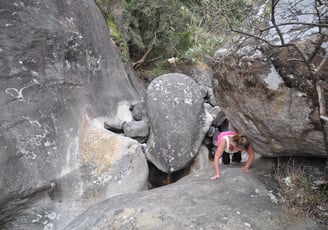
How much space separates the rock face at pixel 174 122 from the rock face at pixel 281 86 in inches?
78.7

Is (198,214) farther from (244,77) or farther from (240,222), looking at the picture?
(244,77)

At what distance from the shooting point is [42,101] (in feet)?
15.6

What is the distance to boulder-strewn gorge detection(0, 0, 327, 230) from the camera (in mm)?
3268

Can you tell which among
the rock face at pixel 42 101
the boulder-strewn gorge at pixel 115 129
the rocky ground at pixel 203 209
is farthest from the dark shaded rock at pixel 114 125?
the rocky ground at pixel 203 209

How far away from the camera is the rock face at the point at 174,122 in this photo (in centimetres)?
577

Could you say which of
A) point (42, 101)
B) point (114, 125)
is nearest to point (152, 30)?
point (114, 125)

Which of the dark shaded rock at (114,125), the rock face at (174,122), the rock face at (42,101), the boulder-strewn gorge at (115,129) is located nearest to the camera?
the boulder-strewn gorge at (115,129)

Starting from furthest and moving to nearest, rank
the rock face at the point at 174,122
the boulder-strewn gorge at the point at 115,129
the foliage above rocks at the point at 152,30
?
the foliage above rocks at the point at 152,30
the rock face at the point at 174,122
the boulder-strewn gorge at the point at 115,129

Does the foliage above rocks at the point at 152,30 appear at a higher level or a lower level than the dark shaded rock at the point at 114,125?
higher

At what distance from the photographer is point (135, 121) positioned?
655 cm

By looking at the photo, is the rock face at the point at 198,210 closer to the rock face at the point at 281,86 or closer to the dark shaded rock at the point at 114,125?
the rock face at the point at 281,86

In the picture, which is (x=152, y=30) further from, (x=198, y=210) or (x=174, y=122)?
(x=198, y=210)

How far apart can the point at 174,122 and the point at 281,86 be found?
289 cm

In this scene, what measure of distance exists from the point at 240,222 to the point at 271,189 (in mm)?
934
